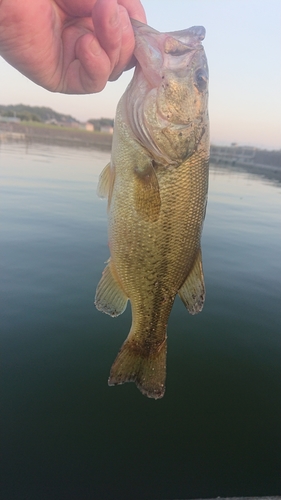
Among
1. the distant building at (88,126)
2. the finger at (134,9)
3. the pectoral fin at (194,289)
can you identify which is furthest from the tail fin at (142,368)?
the distant building at (88,126)

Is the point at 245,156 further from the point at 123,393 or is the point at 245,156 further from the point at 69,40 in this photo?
the point at 69,40

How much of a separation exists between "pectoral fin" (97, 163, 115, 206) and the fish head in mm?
293

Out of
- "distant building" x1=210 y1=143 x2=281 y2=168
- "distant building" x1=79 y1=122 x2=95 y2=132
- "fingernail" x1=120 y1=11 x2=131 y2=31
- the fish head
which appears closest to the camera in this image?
"fingernail" x1=120 y1=11 x2=131 y2=31

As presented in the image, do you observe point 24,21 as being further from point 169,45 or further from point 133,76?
point 169,45

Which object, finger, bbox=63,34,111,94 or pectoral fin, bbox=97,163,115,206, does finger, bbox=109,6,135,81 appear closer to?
finger, bbox=63,34,111,94

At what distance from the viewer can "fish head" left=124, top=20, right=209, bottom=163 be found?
1.95 m

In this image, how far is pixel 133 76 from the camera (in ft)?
6.44

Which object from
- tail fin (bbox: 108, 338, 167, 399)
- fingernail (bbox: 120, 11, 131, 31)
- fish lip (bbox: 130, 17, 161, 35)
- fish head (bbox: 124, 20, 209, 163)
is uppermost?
fish lip (bbox: 130, 17, 161, 35)

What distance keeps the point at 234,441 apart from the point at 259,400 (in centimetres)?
89

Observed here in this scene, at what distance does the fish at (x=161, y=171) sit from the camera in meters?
1.96

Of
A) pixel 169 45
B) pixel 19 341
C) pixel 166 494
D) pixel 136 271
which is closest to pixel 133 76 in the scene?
pixel 169 45

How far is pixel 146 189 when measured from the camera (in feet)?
6.41

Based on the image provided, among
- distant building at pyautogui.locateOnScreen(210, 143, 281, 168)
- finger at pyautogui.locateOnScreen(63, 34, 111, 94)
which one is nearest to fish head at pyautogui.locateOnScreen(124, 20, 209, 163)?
finger at pyautogui.locateOnScreen(63, 34, 111, 94)

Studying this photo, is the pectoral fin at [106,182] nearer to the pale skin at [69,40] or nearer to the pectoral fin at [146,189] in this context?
the pectoral fin at [146,189]
